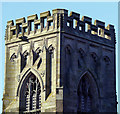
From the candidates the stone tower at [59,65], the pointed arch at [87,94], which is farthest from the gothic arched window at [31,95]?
the pointed arch at [87,94]

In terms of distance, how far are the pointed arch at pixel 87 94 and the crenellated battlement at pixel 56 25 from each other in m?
3.74

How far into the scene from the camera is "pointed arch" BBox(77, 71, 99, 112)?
66688 mm

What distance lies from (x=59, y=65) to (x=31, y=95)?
A: 391 cm

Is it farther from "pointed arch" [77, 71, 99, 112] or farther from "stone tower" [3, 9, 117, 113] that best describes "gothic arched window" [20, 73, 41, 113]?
"pointed arch" [77, 71, 99, 112]

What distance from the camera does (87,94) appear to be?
67562 mm

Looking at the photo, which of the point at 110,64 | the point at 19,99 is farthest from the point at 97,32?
the point at 19,99

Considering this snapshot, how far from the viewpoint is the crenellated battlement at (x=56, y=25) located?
65.6m

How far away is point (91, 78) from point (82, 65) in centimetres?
143

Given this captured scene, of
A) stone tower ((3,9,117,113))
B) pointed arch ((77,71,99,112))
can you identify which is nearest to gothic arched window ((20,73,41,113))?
stone tower ((3,9,117,113))

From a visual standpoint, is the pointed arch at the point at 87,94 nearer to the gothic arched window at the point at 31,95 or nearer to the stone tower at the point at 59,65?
the stone tower at the point at 59,65

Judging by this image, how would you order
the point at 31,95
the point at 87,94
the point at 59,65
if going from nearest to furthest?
the point at 59,65 → the point at 31,95 → the point at 87,94

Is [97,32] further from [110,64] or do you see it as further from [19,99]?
[19,99]

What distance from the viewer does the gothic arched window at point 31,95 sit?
66.4 metres

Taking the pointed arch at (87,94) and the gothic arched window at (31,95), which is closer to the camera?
the gothic arched window at (31,95)
